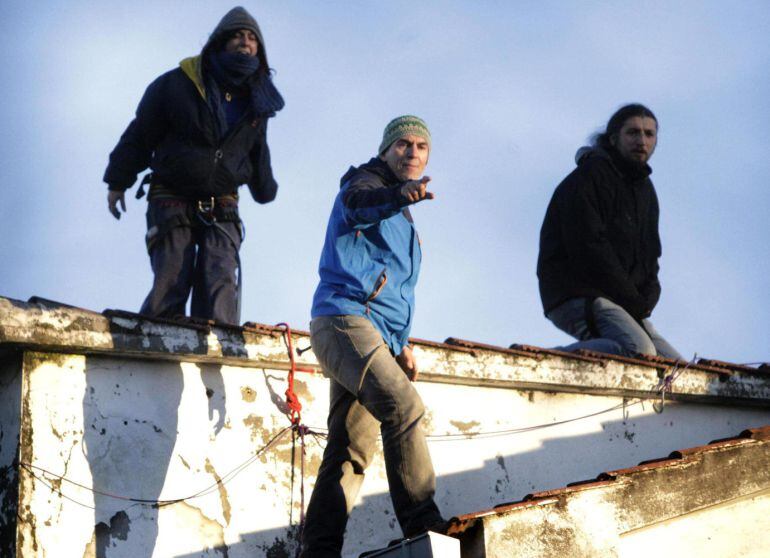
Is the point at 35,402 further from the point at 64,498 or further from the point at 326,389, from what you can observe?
the point at 326,389

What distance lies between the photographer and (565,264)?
338 inches

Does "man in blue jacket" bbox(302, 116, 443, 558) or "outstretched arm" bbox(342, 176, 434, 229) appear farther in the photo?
"man in blue jacket" bbox(302, 116, 443, 558)

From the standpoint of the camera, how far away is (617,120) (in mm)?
9008

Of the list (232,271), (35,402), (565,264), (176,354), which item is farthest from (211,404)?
(565,264)

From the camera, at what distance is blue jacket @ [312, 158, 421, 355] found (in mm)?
5723

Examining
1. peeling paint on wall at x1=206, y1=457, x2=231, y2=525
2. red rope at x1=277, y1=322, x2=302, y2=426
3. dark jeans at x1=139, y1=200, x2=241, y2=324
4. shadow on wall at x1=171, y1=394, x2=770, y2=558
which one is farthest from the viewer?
dark jeans at x1=139, y1=200, x2=241, y2=324

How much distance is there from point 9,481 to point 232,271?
2177 mm

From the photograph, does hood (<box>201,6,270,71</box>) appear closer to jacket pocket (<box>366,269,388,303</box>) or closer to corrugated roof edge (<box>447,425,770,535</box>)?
jacket pocket (<box>366,269,388,303</box>)

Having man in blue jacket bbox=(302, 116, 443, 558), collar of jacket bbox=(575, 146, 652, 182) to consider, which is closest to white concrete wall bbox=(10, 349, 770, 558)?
man in blue jacket bbox=(302, 116, 443, 558)

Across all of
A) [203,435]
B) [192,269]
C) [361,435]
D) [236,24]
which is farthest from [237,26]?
[361,435]

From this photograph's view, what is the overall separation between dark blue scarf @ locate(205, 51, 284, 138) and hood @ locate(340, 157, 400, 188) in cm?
195

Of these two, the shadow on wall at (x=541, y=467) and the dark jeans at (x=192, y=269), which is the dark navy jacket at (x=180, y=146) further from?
the shadow on wall at (x=541, y=467)

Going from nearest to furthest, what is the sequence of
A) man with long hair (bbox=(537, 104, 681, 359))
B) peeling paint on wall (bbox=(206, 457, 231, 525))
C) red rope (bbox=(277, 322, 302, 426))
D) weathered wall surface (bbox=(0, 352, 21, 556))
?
1. weathered wall surface (bbox=(0, 352, 21, 556))
2. peeling paint on wall (bbox=(206, 457, 231, 525))
3. red rope (bbox=(277, 322, 302, 426))
4. man with long hair (bbox=(537, 104, 681, 359))

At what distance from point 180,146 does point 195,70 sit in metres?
0.49
